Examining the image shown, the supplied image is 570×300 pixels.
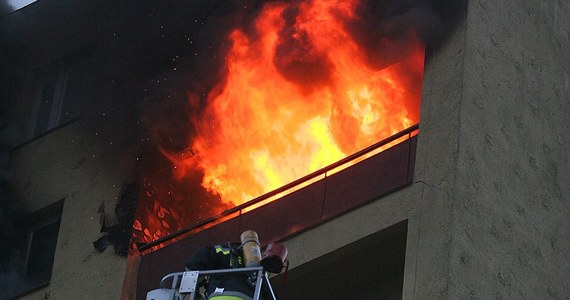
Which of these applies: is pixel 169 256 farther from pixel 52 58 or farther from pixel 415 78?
pixel 52 58

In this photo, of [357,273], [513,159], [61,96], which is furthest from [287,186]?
[61,96]

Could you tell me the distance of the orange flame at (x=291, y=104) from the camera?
54.6ft

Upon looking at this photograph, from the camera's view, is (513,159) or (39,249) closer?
(513,159)

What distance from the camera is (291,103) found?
58.4ft

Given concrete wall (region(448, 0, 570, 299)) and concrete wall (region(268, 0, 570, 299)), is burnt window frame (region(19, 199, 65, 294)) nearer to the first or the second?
concrete wall (region(268, 0, 570, 299))

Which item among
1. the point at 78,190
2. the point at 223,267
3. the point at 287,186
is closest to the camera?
the point at 223,267

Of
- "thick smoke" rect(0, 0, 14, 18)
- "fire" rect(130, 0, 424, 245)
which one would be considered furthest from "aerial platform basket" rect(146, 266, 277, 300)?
"thick smoke" rect(0, 0, 14, 18)

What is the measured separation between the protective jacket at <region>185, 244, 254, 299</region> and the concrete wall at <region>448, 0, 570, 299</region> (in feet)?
6.96

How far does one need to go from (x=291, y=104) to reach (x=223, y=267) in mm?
6138

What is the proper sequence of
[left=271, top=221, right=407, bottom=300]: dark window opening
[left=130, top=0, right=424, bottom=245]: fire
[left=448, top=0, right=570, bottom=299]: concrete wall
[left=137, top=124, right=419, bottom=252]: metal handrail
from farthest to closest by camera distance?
[left=130, top=0, right=424, bottom=245]: fire, [left=137, top=124, right=419, bottom=252]: metal handrail, [left=271, top=221, right=407, bottom=300]: dark window opening, [left=448, top=0, right=570, bottom=299]: concrete wall

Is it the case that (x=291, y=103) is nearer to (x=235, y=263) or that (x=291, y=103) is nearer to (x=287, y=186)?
(x=287, y=186)

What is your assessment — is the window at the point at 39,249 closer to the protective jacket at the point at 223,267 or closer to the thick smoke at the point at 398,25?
the thick smoke at the point at 398,25

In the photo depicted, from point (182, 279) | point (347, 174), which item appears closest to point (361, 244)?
point (347, 174)

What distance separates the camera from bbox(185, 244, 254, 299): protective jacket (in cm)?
1148
